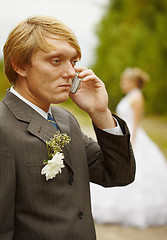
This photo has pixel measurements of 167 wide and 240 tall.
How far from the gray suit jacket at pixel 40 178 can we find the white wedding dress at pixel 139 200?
135 inches

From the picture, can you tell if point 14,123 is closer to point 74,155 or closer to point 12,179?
point 12,179

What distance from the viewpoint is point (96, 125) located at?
1.85 meters

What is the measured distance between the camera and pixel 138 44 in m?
20.2

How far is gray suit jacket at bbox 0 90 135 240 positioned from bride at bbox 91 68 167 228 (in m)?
3.42

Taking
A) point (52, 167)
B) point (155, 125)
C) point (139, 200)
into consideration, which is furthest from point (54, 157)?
point (155, 125)

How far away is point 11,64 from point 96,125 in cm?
56

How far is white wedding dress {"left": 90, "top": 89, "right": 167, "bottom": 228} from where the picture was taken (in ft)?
16.8

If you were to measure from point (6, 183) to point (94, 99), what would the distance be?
0.67 metres

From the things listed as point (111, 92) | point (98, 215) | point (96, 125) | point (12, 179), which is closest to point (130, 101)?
point (98, 215)

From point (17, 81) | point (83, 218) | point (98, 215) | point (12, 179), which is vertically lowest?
point (98, 215)

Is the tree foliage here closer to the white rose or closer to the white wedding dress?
the white wedding dress

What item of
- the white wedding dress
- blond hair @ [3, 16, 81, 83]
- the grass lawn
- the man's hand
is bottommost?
the grass lawn

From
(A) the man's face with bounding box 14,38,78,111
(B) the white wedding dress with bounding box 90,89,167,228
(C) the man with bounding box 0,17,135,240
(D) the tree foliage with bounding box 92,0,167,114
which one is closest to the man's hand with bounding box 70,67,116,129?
(C) the man with bounding box 0,17,135,240

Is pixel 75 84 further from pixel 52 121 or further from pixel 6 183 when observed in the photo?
pixel 6 183
